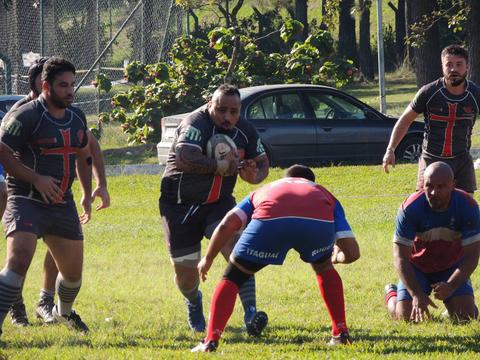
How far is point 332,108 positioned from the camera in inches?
756

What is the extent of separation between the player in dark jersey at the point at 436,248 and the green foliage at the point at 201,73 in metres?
14.5

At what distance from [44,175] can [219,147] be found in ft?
4.07

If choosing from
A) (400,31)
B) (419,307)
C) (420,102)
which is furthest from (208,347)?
(400,31)

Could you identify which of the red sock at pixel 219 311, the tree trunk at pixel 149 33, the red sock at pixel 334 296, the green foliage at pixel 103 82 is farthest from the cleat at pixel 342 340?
the tree trunk at pixel 149 33

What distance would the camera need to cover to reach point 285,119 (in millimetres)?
18844

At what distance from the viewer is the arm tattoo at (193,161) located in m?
7.59

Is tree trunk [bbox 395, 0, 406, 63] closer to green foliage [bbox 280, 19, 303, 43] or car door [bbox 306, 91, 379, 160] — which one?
green foliage [bbox 280, 19, 303, 43]

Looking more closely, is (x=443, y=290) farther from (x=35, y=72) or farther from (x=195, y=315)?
(x=35, y=72)

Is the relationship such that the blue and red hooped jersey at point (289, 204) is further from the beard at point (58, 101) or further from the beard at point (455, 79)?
the beard at point (455, 79)

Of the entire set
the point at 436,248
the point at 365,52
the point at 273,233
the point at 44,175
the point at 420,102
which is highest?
the point at 365,52

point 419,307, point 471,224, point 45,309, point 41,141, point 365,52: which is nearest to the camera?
point 41,141

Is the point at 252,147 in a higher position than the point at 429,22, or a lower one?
lower

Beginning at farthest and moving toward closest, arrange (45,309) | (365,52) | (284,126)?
(365,52) → (284,126) → (45,309)

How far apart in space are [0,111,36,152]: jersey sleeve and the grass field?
1.35 m
